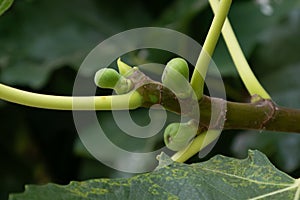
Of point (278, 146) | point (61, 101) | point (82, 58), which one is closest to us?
point (61, 101)

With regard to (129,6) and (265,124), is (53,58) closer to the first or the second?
(129,6)

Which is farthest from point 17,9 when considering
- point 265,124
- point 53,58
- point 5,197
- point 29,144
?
point 265,124

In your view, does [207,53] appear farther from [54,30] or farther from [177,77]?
[54,30]

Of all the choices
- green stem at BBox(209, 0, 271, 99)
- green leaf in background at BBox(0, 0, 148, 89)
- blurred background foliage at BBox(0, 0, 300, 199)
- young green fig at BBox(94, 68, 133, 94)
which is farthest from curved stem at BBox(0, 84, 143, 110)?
green leaf in background at BBox(0, 0, 148, 89)

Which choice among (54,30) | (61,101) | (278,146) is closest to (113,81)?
(61,101)

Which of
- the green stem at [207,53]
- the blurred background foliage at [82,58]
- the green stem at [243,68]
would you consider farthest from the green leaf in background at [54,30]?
the green stem at [207,53]
